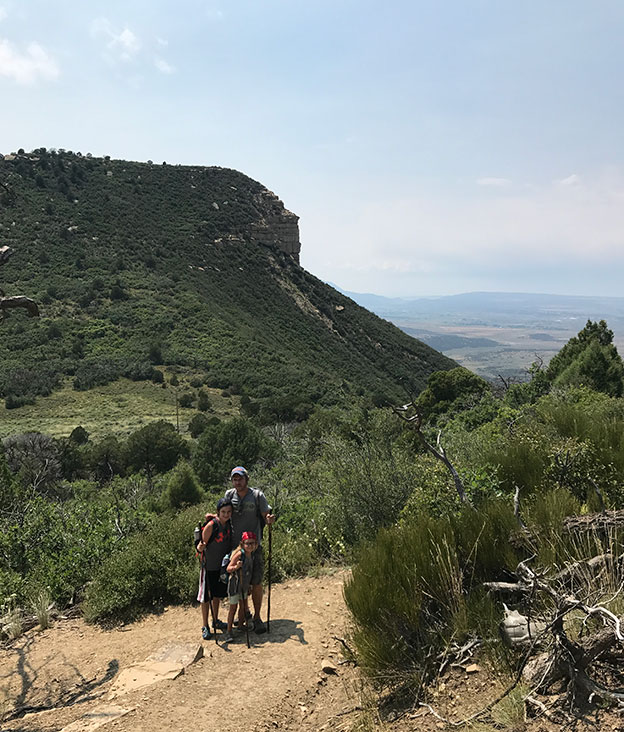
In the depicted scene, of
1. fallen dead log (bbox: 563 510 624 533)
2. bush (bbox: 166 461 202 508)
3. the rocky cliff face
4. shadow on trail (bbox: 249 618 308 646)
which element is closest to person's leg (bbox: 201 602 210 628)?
shadow on trail (bbox: 249 618 308 646)

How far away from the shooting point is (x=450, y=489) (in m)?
5.27

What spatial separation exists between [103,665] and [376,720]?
302cm

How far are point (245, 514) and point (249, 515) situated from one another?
46mm

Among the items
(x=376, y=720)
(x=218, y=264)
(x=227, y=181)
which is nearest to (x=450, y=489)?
(x=376, y=720)

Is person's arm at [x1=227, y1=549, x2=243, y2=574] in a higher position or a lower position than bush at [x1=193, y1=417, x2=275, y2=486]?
higher

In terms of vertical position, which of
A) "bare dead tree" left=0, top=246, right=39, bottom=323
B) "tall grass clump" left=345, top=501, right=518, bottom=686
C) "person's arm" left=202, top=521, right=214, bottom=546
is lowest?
"person's arm" left=202, top=521, right=214, bottom=546

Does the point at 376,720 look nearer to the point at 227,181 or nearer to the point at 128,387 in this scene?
the point at 128,387

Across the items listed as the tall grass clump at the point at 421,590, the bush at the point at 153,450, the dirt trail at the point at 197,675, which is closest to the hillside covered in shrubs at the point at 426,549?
the tall grass clump at the point at 421,590

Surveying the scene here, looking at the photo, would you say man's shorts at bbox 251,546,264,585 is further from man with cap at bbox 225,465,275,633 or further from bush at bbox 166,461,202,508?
bush at bbox 166,461,202,508

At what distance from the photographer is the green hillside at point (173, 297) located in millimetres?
41469

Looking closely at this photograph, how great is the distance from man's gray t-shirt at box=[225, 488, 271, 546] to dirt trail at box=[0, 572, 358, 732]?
1006 millimetres

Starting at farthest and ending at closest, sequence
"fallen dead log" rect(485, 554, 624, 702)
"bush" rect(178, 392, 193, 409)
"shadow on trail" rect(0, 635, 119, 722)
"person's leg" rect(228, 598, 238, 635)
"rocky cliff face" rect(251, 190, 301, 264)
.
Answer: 1. "rocky cliff face" rect(251, 190, 301, 264)
2. "bush" rect(178, 392, 193, 409)
3. "person's leg" rect(228, 598, 238, 635)
4. "shadow on trail" rect(0, 635, 119, 722)
5. "fallen dead log" rect(485, 554, 624, 702)

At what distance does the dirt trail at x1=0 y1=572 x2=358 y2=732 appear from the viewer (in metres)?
3.56

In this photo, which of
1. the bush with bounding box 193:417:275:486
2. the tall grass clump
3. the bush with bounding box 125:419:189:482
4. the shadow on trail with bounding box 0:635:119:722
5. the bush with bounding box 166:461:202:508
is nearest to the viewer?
the tall grass clump
